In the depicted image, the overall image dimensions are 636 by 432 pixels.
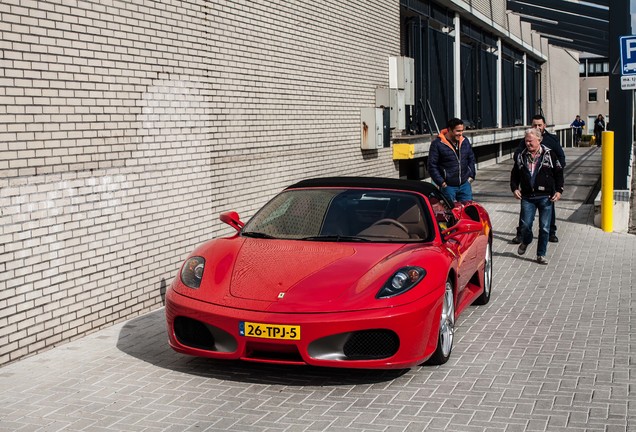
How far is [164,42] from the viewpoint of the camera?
8.93 metres

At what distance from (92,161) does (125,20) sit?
57.5 inches

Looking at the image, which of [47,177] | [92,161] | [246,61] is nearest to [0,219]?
[47,177]

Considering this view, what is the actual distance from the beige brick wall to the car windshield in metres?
1.52

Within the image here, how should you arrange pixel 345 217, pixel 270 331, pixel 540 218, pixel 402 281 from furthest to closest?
pixel 540 218 → pixel 345 217 → pixel 402 281 → pixel 270 331

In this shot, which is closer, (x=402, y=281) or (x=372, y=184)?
(x=402, y=281)

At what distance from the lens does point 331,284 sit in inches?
232

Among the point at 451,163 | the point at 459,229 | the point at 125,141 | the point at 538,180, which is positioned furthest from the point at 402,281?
the point at 451,163

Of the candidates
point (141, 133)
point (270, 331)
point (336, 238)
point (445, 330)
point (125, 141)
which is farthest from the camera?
point (141, 133)

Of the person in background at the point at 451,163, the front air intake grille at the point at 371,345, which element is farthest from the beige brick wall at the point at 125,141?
the front air intake grille at the point at 371,345

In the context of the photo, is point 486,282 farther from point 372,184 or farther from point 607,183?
point 607,183

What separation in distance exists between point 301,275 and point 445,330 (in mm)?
1161

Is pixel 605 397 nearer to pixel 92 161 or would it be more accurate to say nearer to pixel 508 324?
pixel 508 324

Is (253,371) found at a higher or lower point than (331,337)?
lower

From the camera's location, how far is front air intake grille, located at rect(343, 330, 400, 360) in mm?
5688
